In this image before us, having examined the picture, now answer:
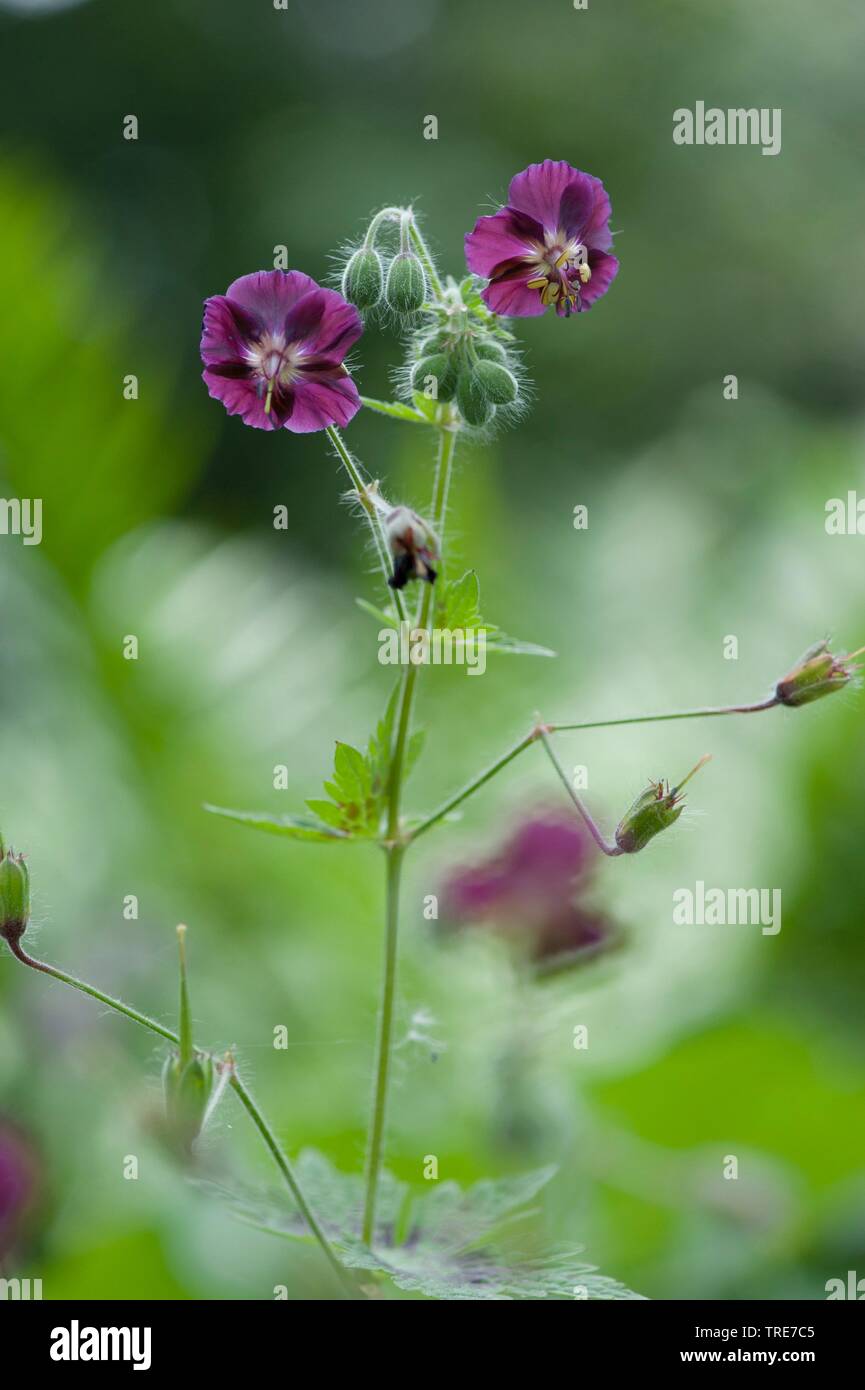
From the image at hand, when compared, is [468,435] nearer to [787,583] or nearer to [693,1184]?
[693,1184]

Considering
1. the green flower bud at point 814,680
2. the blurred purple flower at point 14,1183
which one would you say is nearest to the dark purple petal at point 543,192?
the green flower bud at point 814,680

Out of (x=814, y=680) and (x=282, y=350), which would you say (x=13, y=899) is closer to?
(x=282, y=350)

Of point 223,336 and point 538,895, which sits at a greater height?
point 223,336

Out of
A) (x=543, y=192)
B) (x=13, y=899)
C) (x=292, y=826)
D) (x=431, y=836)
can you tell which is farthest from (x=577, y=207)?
A: (x=431, y=836)

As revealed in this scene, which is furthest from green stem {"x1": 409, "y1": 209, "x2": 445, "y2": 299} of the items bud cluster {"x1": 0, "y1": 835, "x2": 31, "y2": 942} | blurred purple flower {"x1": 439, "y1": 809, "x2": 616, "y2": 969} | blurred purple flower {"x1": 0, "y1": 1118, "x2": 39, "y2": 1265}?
blurred purple flower {"x1": 0, "y1": 1118, "x2": 39, "y2": 1265}

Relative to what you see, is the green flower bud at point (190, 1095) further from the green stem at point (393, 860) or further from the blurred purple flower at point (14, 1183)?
the blurred purple flower at point (14, 1183)

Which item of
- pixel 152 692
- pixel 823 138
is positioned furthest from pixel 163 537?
pixel 823 138

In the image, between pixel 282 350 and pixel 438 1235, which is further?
pixel 438 1235
